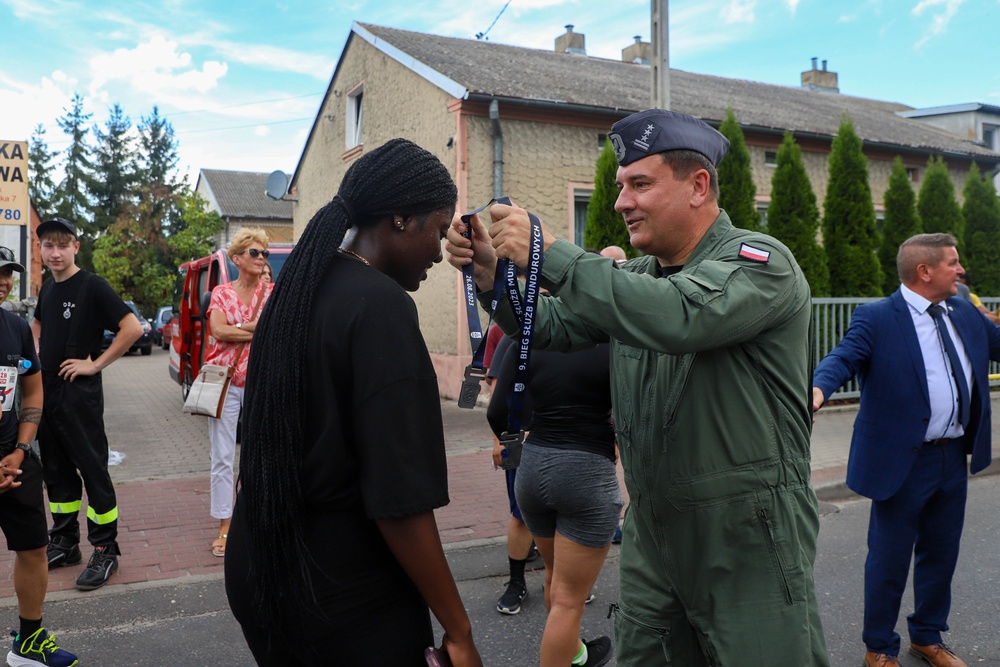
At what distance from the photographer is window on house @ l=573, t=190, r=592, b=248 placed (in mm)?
14453

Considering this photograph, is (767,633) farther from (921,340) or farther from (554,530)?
(921,340)

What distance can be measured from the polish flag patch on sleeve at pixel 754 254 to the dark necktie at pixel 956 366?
2.45m

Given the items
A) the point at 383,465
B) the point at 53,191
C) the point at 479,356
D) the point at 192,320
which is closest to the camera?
the point at 383,465

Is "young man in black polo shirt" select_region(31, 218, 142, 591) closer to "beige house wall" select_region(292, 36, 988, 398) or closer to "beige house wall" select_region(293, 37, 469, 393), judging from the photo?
"beige house wall" select_region(293, 37, 469, 393)

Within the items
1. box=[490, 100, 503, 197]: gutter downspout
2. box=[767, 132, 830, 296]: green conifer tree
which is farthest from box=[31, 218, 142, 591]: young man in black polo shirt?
box=[767, 132, 830, 296]: green conifer tree

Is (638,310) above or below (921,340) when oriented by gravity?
above

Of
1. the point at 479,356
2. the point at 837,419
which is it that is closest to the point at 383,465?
the point at 479,356

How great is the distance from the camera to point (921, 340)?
3.92 metres

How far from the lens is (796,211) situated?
511 inches

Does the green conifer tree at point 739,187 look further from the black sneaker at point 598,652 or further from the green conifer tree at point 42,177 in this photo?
the green conifer tree at point 42,177

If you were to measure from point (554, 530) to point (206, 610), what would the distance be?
2160 mm

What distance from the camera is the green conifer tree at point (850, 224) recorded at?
13148mm

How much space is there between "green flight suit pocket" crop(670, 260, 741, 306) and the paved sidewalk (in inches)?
167

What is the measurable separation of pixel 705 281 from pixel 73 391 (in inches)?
173
